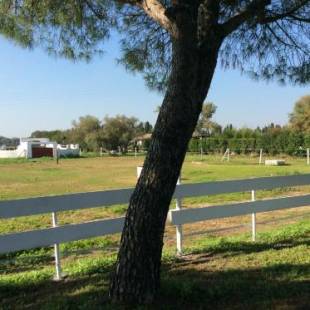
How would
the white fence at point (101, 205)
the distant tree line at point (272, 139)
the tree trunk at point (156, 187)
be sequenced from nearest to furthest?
the tree trunk at point (156, 187)
the white fence at point (101, 205)
the distant tree line at point (272, 139)

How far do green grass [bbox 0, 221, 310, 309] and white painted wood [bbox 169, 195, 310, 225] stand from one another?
45 centimetres

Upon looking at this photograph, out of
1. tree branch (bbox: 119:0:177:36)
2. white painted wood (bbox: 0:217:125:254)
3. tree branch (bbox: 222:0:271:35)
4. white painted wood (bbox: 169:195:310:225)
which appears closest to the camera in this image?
tree branch (bbox: 119:0:177:36)

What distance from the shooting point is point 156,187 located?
15.7ft

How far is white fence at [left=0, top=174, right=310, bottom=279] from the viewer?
6.11 m

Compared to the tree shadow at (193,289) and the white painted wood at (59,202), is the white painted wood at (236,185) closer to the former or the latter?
the white painted wood at (59,202)

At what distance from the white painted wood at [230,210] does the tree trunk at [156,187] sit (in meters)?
2.84

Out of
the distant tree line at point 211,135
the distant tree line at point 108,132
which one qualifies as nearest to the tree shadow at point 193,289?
the distant tree line at point 211,135

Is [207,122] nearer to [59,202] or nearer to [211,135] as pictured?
[211,135]

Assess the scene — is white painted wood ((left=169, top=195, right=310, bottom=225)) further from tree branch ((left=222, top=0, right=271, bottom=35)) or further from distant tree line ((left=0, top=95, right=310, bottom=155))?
distant tree line ((left=0, top=95, right=310, bottom=155))

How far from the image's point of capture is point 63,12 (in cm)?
683

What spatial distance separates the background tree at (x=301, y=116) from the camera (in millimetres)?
68312

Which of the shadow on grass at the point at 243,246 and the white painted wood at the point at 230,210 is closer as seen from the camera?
the shadow on grass at the point at 243,246

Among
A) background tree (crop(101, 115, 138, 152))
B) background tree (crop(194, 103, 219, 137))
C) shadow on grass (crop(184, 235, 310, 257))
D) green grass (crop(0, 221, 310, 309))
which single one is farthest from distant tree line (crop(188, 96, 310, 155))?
green grass (crop(0, 221, 310, 309))

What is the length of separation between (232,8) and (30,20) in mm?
2613
